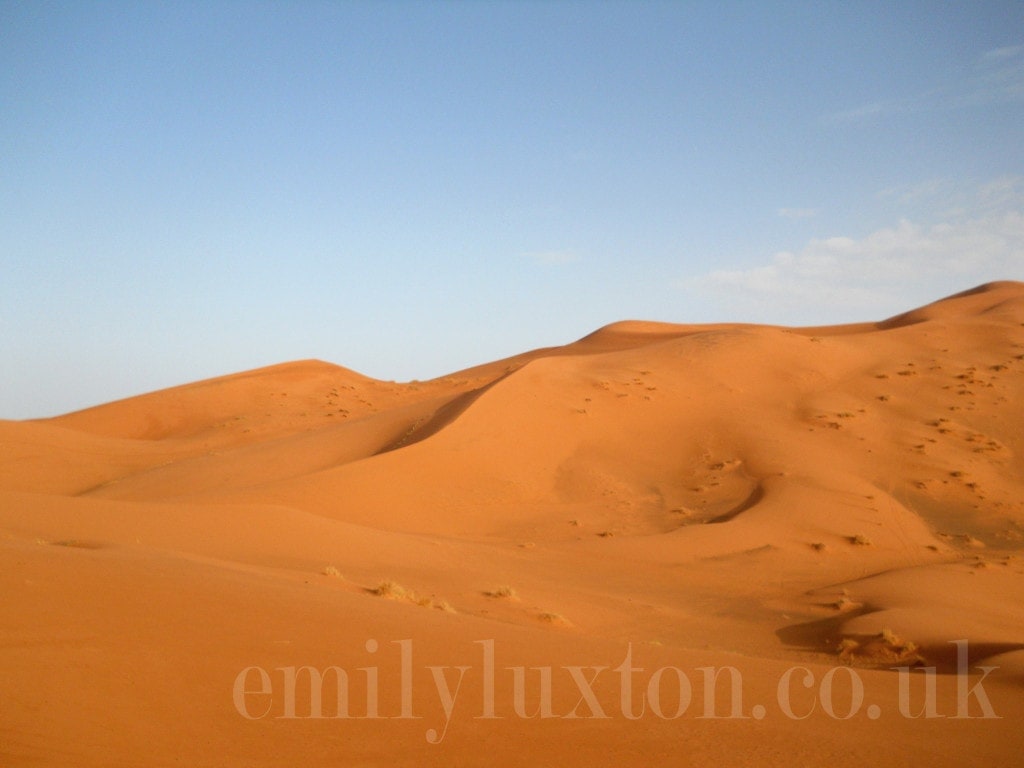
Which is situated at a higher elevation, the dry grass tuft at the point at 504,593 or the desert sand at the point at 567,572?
the desert sand at the point at 567,572

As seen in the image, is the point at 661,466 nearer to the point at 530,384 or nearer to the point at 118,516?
the point at 530,384

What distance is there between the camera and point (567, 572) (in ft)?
47.5

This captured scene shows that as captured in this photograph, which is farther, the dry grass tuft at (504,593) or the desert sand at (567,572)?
the dry grass tuft at (504,593)

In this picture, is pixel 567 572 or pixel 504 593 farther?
pixel 567 572

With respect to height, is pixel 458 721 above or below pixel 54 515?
below

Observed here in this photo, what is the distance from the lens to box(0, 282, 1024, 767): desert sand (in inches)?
202

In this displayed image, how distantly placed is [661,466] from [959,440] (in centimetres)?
827

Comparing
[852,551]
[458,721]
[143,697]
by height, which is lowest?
[852,551]

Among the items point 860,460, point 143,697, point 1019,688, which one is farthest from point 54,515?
point 860,460

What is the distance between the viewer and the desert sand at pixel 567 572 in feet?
16.8

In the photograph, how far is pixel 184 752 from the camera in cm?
452

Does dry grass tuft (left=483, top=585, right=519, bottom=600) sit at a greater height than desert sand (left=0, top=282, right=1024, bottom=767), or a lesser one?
lesser

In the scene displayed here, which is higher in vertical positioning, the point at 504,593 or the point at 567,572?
the point at 504,593

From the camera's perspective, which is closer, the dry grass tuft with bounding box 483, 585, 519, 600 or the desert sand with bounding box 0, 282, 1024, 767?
the desert sand with bounding box 0, 282, 1024, 767
